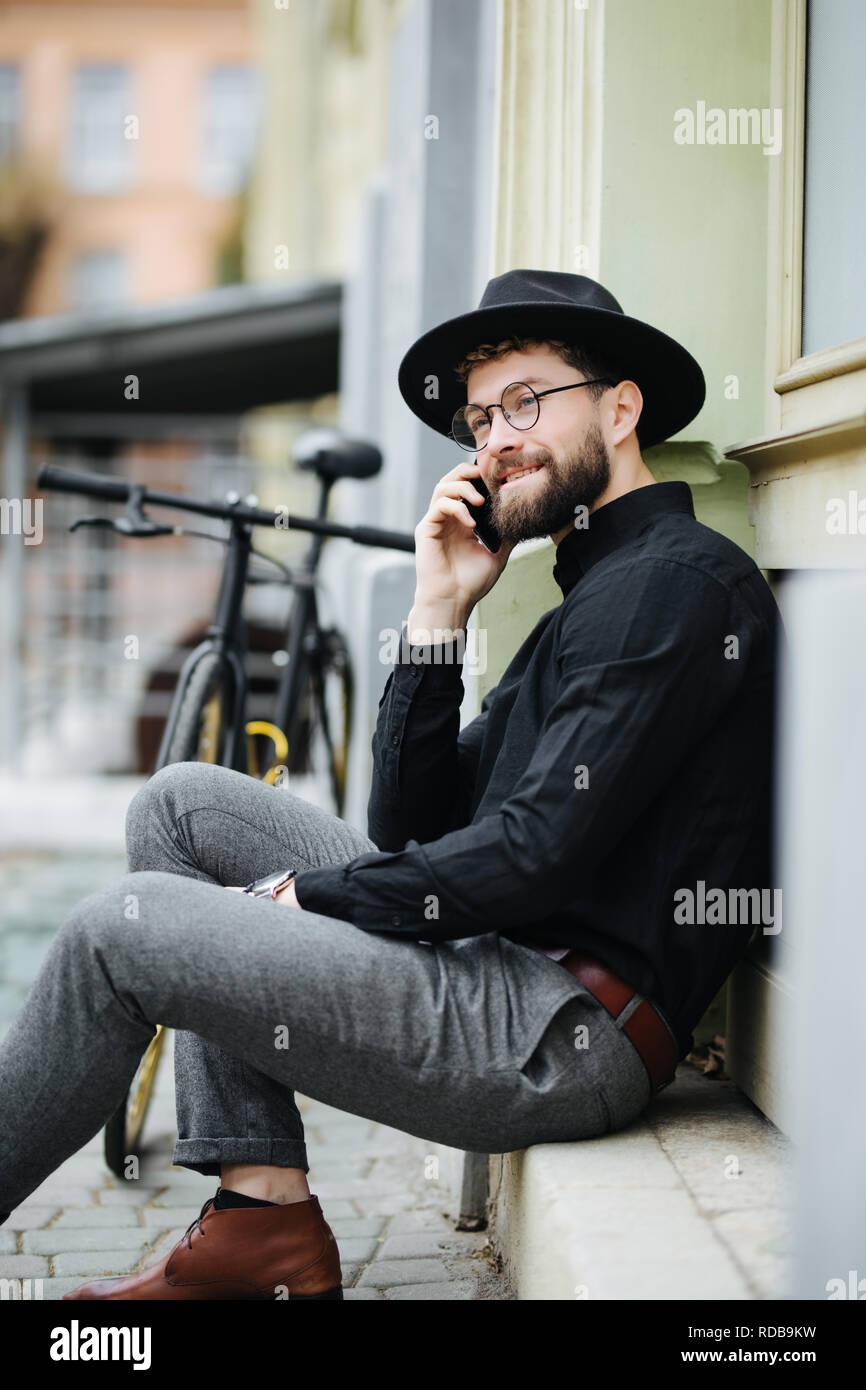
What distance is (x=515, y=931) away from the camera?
2.27 meters

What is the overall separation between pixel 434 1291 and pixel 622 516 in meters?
1.44

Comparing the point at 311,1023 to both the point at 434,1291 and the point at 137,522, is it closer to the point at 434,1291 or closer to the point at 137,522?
the point at 434,1291

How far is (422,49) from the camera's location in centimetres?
508

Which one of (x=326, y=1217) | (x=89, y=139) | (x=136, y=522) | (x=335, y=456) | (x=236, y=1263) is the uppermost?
(x=89, y=139)

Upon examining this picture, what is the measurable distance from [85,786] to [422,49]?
524cm

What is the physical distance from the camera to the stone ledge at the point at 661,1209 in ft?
5.97

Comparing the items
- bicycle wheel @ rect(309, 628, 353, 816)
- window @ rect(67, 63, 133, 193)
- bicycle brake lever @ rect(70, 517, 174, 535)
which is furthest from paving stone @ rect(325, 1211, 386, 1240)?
window @ rect(67, 63, 133, 193)

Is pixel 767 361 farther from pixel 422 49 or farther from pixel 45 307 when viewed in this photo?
pixel 45 307

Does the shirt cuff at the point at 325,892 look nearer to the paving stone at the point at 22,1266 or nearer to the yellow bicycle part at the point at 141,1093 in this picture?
the paving stone at the point at 22,1266

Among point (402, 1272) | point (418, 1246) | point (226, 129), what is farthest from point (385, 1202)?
point (226, 129)

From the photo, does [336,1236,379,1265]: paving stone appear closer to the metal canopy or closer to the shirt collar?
the shirt collar

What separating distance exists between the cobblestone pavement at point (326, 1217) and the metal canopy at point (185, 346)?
5.00m

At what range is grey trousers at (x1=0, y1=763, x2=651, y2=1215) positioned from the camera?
2080 mm

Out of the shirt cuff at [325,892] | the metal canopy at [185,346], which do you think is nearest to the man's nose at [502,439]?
the shirt cuff at [325,892]
